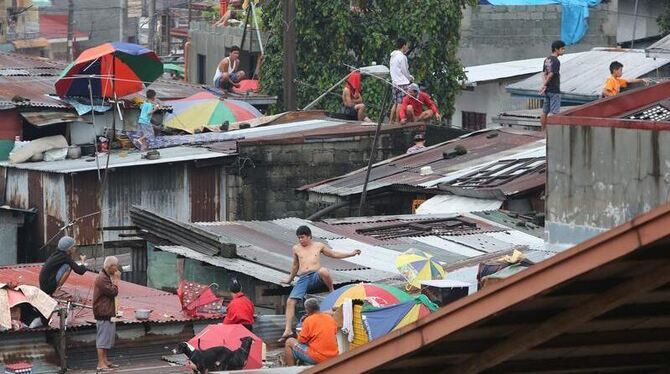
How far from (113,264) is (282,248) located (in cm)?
381

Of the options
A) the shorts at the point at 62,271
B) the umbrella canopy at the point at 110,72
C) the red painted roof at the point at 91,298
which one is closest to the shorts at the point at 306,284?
the red painted roof at the point at 91,298

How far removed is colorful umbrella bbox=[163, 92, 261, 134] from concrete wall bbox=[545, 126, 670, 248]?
1350 centimetres

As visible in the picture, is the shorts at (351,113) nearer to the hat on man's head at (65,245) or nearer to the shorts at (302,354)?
the hat on man's head at (65,245)

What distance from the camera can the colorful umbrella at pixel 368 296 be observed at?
1416 cm

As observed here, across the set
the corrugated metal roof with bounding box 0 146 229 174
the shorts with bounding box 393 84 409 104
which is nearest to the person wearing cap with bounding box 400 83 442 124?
the shorts with bounding box 393 84 409 104

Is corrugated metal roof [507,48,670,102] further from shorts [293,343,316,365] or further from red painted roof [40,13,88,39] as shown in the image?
red painted roof [40,13,88,39]

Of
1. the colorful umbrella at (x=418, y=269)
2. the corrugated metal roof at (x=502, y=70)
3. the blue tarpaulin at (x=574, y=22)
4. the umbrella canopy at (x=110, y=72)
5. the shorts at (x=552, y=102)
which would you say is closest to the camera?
the colorful umbrella at (x=418, y=269)

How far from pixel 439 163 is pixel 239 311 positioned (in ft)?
29.1

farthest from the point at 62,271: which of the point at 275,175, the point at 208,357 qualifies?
the point at 275,175

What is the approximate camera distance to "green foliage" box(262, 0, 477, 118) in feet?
105

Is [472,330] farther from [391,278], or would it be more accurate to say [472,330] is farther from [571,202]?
[391,278]

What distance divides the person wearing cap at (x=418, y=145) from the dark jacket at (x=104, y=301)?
1041cm

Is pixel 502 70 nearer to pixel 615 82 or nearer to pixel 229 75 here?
pixel 229 75

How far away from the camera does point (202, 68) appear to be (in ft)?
136
